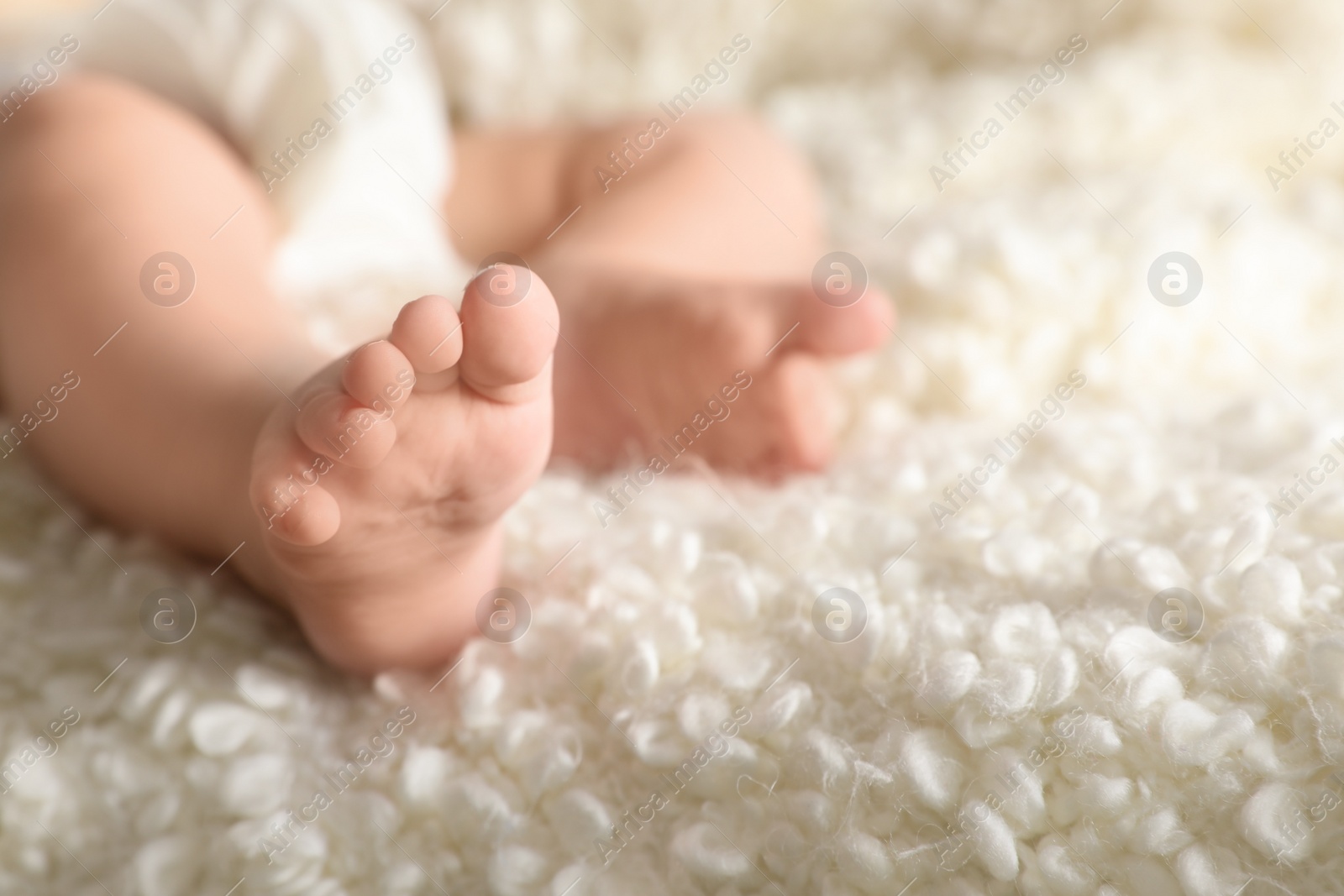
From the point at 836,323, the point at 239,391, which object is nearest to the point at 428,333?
the point at 239,391

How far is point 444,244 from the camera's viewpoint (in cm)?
84

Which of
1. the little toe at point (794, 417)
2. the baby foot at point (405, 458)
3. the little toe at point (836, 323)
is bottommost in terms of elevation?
the little toe at point (794, 417)

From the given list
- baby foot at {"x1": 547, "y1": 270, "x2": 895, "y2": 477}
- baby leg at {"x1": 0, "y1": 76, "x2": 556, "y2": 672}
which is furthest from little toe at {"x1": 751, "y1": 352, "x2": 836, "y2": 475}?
baby leg at {"x1": 0, "y1": 76, "x2": 556, "y2": 672}

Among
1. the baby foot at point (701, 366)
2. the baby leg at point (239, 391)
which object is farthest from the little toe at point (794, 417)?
the baby leg at point (239, 391)

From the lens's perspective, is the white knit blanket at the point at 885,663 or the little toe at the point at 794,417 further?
the little toe at the point at 794,417

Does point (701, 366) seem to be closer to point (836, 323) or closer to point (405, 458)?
point (836, 323)

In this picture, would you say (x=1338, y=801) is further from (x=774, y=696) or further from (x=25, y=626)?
(x=25, y=626)

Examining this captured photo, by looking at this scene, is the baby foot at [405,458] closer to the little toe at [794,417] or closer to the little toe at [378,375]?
the little toe at [378,375]

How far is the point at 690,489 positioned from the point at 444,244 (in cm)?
33

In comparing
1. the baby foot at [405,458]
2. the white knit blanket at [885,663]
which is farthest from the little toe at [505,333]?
the white knit blanket at [885,663]

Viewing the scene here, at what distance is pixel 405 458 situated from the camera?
1.51 ft

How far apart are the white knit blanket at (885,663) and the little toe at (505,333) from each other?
5.5 inches

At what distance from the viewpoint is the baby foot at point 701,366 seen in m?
0.63

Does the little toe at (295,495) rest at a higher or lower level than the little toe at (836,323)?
higher
